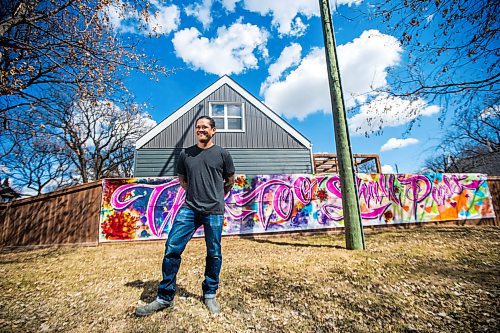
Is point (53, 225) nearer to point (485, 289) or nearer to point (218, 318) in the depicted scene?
point (218, 318)

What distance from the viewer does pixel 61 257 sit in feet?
19.0

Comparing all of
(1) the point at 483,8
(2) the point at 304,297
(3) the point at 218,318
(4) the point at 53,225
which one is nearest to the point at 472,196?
(1) the point at 483,8

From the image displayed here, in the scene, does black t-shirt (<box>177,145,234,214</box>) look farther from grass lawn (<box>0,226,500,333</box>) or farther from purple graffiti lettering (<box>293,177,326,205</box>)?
purple graffiti lettering (<box>293,177,326,205</box>)

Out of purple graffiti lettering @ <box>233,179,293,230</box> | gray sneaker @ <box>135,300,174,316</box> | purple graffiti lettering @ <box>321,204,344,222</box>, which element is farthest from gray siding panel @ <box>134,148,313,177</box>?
gray sneaker @ <box>135,300,174,316</box>

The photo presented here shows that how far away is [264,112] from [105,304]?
11.6m

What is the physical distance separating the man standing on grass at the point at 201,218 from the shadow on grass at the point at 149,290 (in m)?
0.45

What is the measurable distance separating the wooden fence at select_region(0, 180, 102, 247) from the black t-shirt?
21.5ft

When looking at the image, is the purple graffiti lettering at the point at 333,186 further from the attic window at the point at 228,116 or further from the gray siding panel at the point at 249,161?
the attic window at the point at 228,116

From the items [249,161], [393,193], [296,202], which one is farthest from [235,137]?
[393,193]

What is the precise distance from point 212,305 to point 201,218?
3.39 ft

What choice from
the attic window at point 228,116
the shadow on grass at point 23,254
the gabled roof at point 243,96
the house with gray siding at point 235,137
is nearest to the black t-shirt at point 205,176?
the shadow on grass at point 23,254

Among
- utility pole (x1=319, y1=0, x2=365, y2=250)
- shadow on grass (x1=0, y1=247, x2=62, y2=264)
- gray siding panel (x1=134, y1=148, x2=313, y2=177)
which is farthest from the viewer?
gray siding panel (x1=134, y1=148, x2=313, y2=177)

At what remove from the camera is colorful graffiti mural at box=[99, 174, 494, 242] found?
751 cm

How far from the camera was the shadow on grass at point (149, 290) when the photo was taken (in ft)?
9.77
